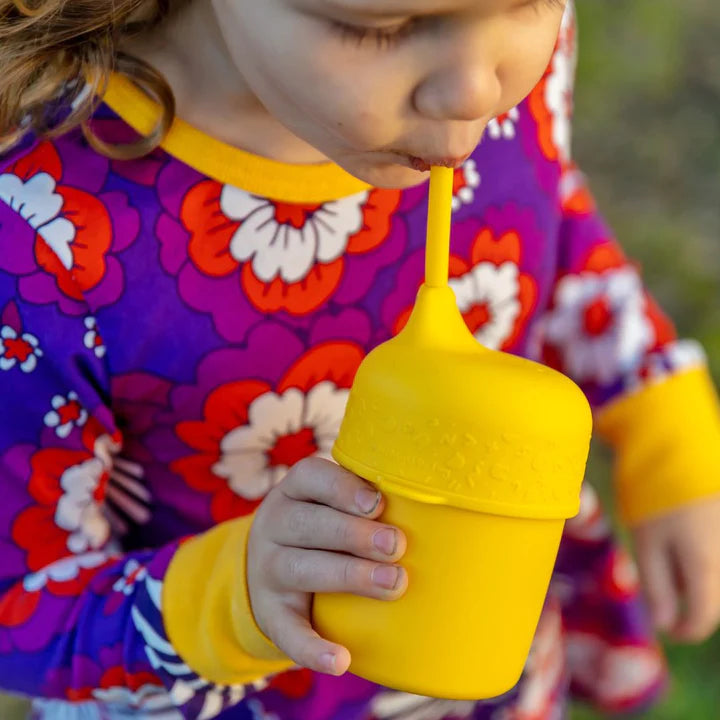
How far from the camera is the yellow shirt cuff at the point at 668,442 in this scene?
954 mm

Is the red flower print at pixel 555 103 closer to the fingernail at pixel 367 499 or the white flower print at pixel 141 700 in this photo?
the fingernail at pixel 367 499

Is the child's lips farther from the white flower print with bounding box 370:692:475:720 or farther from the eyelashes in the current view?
the white flower print with bounding box 370:692:475:720

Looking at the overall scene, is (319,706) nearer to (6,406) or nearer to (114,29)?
(6,406)

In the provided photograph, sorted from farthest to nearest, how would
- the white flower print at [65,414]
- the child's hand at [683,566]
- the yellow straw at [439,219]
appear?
1. the child's hand at [683,566]
2. the white flower print at [65,414]
3. the yellow straw at [439,219]

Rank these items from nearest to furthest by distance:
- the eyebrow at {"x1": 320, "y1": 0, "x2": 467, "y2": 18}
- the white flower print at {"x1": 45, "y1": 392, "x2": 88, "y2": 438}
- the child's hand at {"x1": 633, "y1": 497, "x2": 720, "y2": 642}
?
the eyebrow at {"x1": 320, "y1": 0, "x2": 467, "y2": 18} → the white flower print at {"x1": 45, "y1": 392, "x2": 88, "y2": 438} → the child's hand at {"x1": 633, "y1": 497, "x2": 720, "y2": 642}

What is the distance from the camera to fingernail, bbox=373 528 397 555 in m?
0.58

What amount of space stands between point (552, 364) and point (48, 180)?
1.66 feet

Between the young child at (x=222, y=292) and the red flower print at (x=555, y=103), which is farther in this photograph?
the red flower print at (x=555, y=103)

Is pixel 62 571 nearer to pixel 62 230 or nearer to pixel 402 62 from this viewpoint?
pixel 62 230

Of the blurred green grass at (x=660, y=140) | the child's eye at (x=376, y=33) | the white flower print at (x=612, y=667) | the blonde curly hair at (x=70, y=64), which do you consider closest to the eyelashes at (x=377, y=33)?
the child's eye at (x=376, y=33)

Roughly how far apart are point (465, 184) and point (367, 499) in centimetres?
33

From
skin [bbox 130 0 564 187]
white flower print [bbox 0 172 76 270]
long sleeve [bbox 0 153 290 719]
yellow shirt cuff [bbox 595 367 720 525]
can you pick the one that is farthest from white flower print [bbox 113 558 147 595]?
yellow shirt cuff [bbox 595 367 720 525]

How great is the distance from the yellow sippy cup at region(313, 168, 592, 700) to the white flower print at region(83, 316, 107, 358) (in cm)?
20

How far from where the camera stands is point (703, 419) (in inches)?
38.2
